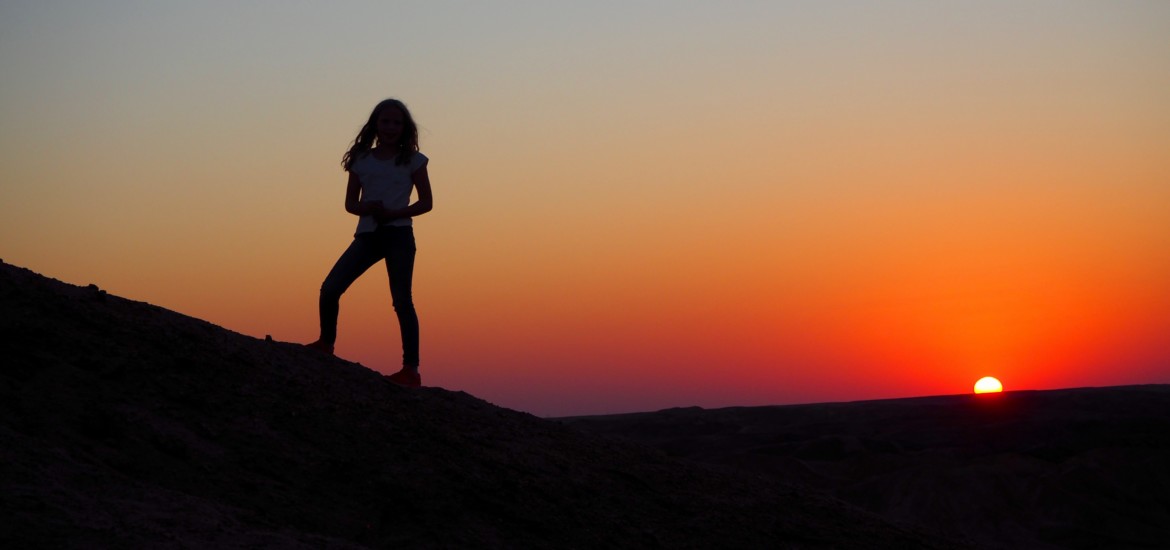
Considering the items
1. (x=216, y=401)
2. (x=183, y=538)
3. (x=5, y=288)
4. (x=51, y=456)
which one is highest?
(x=5, y=288)

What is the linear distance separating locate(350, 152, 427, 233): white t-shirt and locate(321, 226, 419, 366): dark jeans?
0.06 m

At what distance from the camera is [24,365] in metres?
4.98

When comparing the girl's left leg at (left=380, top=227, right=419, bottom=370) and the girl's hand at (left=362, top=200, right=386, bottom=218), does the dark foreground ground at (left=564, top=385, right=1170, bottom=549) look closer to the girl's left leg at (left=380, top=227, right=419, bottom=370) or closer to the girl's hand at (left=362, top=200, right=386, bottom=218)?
the girl's left leg at (left=380, top=227, right=419, bottom=370)

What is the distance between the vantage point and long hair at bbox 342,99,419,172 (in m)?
6.37

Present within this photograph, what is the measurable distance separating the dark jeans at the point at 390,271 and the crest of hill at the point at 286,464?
326mm

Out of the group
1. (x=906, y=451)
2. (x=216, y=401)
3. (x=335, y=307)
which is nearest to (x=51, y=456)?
(x=216, y=401)

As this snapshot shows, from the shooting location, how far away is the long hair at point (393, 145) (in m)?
6.37

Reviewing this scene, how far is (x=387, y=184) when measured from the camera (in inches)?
247

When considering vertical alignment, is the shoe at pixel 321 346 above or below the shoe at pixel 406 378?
above

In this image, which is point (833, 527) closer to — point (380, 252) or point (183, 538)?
point (380, 252)

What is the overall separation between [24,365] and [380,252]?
1.97 meters

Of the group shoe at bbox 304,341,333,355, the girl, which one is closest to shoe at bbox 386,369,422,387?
the girl

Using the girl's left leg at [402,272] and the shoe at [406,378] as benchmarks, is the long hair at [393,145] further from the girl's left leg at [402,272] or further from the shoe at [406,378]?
the shoe at [406,378]

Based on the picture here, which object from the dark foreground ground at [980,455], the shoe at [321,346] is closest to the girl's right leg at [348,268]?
the shoe at [321,346]
